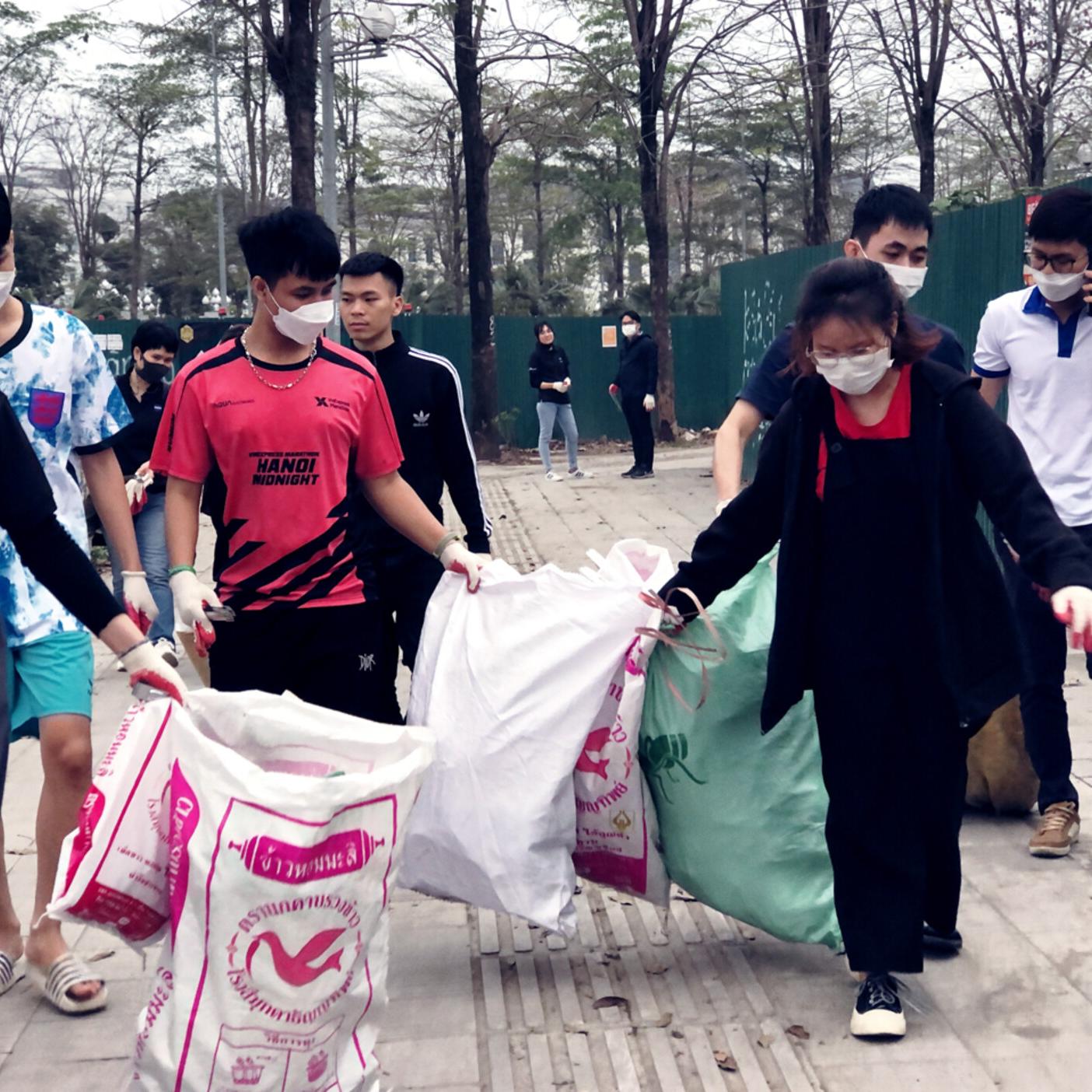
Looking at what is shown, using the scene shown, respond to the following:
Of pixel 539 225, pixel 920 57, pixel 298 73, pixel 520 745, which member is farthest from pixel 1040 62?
pixel 539 225

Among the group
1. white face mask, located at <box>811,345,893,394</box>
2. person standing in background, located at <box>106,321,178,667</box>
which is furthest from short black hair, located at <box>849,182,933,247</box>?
person standing in background, located at <box>106,321,178,667</box>

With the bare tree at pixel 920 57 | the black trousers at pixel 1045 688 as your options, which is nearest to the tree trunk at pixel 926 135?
the bare tree at pixel 920 57

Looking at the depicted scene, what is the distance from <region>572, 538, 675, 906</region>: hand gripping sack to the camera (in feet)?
12.1

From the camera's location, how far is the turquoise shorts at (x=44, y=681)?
368cm

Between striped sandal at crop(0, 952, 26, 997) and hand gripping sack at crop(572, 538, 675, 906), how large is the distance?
144 centimetres

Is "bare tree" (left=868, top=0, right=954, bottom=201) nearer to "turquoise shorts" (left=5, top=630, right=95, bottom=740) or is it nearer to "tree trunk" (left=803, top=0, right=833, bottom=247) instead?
"tree trunk" (left=803, top=0, right=833, bottom=247)

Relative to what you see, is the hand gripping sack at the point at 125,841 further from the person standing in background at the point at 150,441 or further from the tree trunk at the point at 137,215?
the tree trunk at the point at 137,215

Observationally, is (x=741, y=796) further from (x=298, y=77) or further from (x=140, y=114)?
(x=140, y=114)

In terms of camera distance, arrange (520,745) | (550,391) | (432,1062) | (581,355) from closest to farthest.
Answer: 1. (432,1062)
2. (520,745)
3. (550,391)
4. (581,355)

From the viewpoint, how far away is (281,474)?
12.4 feet

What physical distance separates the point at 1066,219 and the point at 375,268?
2.06m

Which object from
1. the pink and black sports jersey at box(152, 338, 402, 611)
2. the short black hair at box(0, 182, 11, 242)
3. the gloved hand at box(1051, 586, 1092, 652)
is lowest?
the gloved hand at box(1051, 586, 1092, 652)

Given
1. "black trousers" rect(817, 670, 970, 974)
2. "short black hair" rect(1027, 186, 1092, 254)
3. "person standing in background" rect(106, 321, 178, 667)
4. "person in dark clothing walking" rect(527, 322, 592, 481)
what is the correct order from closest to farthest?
1. "black trousers" rect(817, 670, 970, 974)
2. "short black hair" rect(1027, 186, 1092, 254)
3. "person standing in background" rect(106, 321, 178, 667)
4. "person in dark clothing walking" rect(527, 322, 592, 481)

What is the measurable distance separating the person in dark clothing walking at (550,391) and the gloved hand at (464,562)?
1377 cm
